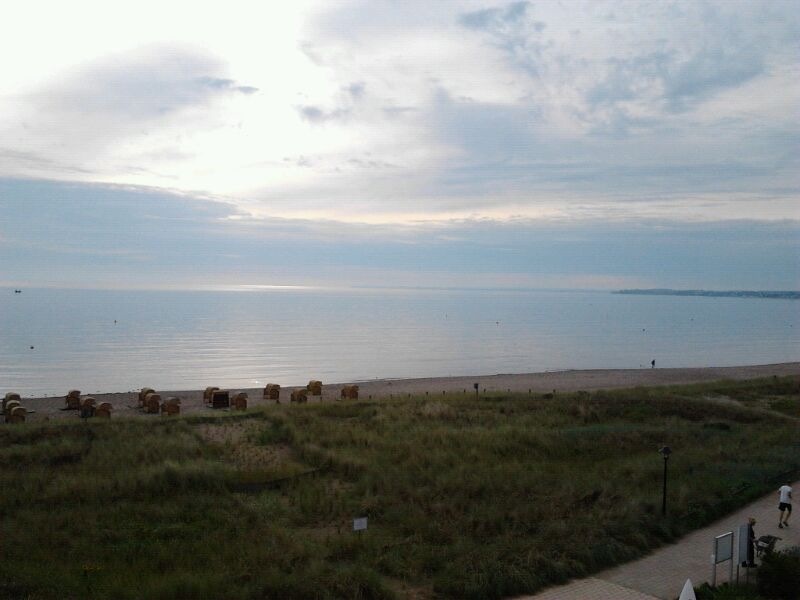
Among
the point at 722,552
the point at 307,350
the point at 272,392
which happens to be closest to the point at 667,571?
the point at 722,552

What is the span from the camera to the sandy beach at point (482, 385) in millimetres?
31078

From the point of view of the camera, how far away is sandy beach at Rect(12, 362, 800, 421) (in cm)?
3108

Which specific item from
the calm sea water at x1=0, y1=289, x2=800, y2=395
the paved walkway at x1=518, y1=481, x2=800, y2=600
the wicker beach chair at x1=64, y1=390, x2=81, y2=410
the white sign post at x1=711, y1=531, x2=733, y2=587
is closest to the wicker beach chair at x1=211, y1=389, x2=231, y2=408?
the wicker beach chair at x1=64, y1=390, x2=81, y2=410

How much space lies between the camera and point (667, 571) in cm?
1026

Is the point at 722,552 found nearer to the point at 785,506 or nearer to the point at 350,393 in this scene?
the point at 785,506

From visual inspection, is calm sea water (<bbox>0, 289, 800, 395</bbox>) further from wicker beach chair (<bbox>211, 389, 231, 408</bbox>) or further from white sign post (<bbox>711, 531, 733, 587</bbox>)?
white sign post (<bbox>711, 531, 733, 587</bbox>)

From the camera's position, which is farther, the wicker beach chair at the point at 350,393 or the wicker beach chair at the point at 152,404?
the wicker beach chair at the point at 350,393

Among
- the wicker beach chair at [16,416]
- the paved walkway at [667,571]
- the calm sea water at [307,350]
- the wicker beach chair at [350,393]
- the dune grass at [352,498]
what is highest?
the calm sea water at [307,350]

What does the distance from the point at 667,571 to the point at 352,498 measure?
20.6ft

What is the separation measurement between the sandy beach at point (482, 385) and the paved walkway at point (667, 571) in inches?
758

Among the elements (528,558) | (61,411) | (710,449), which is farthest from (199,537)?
(61,411)

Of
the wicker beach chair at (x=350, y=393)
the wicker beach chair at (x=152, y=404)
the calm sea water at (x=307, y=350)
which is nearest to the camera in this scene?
the wicker beach chair at (x=152, y=404)

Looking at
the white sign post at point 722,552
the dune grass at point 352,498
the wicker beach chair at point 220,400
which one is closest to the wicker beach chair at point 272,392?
the wicker beach chair at point 220,400

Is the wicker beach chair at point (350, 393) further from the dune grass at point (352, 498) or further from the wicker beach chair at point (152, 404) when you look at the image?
the wicker beach chair at point (152, 404)
